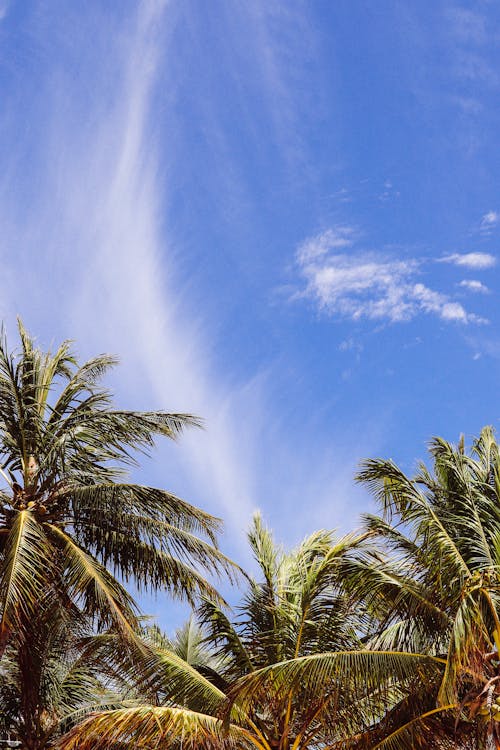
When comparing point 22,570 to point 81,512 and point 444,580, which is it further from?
point 444,580

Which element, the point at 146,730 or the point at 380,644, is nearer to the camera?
the point at 146,730

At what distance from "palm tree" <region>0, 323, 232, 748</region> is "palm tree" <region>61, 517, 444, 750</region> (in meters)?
1.09

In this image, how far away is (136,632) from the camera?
10.9 metres

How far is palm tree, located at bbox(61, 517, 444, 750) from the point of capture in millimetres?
9547

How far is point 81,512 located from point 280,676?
3944 millimetres

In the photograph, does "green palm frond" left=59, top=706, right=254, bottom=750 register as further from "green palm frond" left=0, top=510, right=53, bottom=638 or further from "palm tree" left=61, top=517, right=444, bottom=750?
"green palm frond" left=0, top=510, right=53, bottom=638

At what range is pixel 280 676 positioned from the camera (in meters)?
9.66

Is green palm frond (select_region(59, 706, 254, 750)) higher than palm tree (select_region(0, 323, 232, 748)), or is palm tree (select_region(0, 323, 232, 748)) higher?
palm tree (select_region(0, 323, 232, 748))

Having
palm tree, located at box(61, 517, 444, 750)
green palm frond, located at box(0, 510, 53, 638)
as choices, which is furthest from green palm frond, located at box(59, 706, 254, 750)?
green palm frond, located at box(0, 510, 53, 638)

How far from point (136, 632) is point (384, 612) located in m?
3.68

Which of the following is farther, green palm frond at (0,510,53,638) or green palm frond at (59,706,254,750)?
green palm frond at (0,510,53,638)

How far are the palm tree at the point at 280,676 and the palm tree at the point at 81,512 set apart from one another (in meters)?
1.09

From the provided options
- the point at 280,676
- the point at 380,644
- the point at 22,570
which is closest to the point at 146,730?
the point at 280,676

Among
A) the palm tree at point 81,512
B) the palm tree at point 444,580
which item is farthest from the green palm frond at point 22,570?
the palm tree at point 444,580
